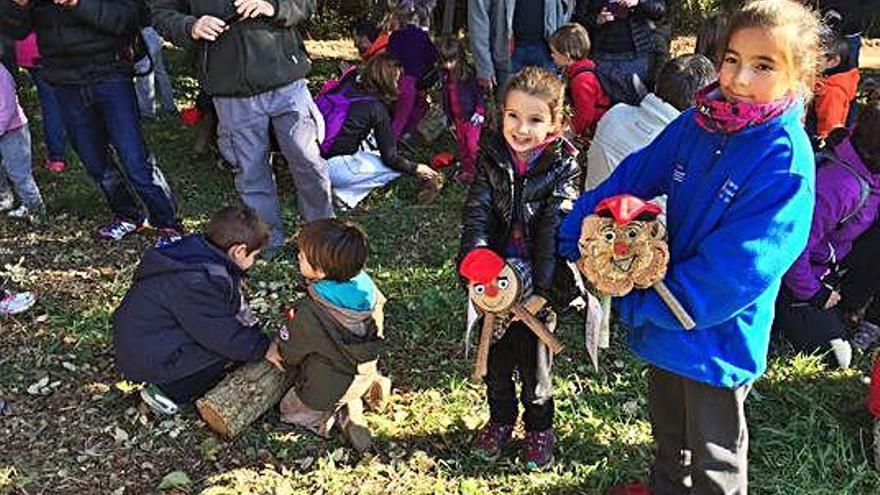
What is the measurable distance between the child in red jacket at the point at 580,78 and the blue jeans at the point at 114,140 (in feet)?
8.29

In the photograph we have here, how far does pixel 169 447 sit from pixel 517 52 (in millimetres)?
3973

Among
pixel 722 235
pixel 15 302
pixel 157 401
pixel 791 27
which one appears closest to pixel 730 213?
pixel 722 235

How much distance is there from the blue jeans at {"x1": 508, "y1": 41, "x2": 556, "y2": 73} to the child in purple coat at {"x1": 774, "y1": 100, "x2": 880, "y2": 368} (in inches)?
102

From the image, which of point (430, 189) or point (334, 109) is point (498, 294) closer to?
point (430, 189)

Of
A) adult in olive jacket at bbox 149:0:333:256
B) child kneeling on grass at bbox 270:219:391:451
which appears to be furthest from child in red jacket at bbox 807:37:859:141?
child kneeling on grass at bbox 270:219:391:451

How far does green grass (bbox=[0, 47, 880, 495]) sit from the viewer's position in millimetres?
3637

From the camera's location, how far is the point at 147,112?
24.8 feet

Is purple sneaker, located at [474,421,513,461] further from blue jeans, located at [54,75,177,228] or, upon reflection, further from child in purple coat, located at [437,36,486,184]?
child in purple coat, located at [437,36,486,184]

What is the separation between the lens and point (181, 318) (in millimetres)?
3775

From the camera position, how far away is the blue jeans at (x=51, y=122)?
21.1ft

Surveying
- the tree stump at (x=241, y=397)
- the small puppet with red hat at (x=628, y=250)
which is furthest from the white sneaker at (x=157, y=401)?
the small puppet with red hat at (x=628, y=250)

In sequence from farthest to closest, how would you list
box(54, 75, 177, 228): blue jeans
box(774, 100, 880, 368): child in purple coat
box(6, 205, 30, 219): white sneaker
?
box(6, 205, 30, 219): white sneaker
box(54, 75, 177, 228): blue jeans
box(774, 100, 880, 368): child in purple coat

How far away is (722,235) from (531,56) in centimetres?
436

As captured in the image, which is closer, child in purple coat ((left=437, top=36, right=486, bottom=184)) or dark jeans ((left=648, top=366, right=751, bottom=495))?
dark jeans ((left=648, top=366, right=751, bottom=495))
